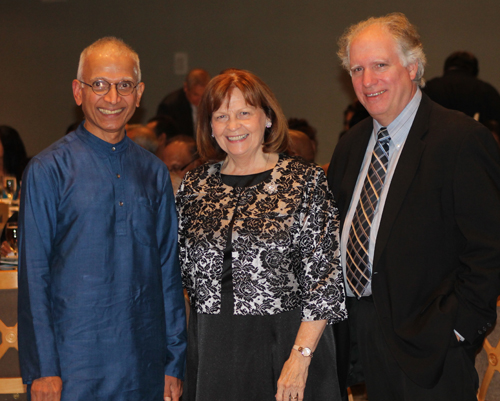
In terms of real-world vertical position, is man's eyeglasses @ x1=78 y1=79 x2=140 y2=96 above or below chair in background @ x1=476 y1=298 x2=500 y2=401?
above

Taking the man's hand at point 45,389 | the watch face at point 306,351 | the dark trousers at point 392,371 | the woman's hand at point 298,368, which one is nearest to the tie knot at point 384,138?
the dark trousers at point 392,371

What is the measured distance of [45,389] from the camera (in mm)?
1944

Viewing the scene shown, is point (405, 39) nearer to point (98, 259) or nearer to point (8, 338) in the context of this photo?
point (98, 259)

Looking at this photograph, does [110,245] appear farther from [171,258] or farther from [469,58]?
[469,58]

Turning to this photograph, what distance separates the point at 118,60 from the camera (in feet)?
7.09

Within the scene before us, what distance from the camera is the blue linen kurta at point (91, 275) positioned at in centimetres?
198

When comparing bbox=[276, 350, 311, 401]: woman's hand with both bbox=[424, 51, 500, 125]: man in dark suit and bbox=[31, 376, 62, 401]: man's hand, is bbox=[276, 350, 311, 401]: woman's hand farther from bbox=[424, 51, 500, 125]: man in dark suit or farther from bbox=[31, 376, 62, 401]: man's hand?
bbox=[424, 51, 500, 125]: man in dark suit

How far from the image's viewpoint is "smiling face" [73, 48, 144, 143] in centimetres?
214

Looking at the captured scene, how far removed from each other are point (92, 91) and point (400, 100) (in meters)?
1.17

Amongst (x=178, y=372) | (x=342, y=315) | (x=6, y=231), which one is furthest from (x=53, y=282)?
(x=6, y=231)

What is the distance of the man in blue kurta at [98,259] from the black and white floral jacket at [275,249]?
0.56 feet

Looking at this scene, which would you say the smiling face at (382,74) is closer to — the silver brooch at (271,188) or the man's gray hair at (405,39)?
the man's gray hair at (405,39)

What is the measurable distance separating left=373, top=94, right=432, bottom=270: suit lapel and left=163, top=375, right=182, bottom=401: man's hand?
904mm

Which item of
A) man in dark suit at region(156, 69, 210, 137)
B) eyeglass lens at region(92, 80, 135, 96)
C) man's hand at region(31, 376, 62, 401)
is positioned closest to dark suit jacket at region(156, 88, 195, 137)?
man in dark suit at region(156, 69, 210, 137)
